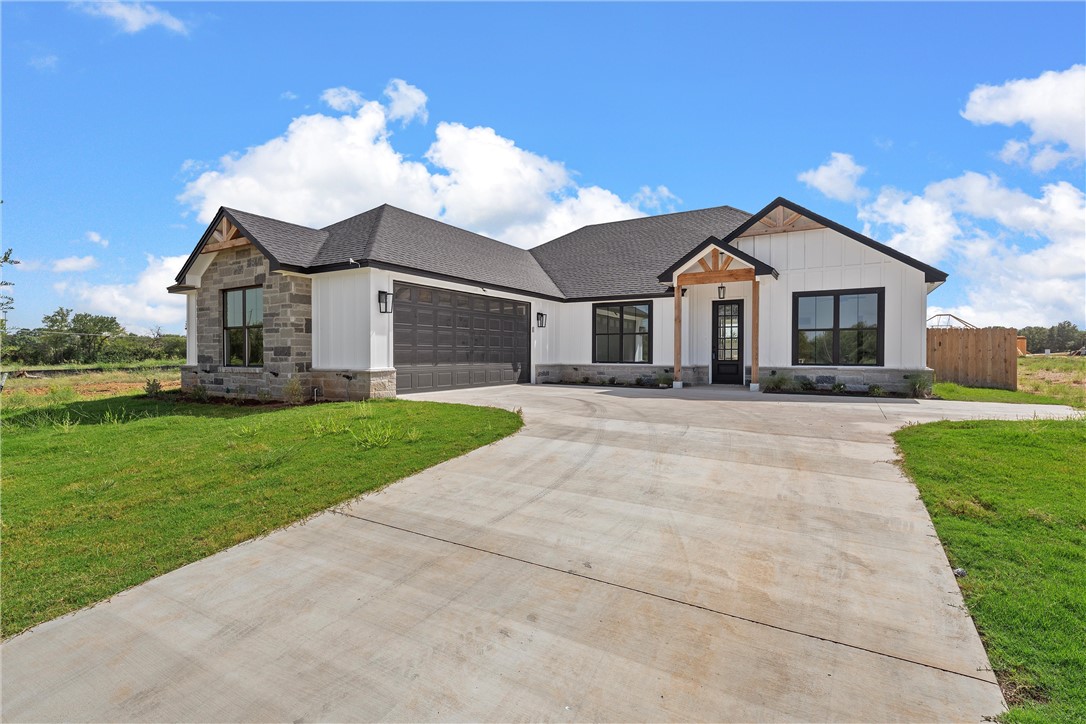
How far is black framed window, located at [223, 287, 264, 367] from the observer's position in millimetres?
12578

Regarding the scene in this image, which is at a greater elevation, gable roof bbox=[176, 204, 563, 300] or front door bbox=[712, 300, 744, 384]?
gable roof bbox=[176, 204, 563, 300]

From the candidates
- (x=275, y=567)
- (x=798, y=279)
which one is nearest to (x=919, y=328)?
(x=798, y=279)

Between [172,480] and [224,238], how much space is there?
9.43m

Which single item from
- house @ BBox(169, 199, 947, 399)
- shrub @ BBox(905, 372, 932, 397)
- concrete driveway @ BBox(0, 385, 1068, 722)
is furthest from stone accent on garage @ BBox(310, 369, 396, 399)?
shrub @ BBox(905, 372, 932, 397)

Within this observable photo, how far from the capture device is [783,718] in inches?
79.6

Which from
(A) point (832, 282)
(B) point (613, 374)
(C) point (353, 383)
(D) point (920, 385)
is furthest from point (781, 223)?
(C) point (353, 383)

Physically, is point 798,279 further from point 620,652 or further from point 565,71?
point 620,652

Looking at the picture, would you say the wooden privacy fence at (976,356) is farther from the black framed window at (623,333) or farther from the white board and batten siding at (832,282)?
the black framed window at (623,333)

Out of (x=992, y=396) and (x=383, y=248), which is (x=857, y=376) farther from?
(x=383, y=248)

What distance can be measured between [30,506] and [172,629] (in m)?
3.53

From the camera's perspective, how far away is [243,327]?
1294cm

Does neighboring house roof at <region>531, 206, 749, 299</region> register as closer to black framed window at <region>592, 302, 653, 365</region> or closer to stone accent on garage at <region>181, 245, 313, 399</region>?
black framed window at <region>592, 302, 653, 365</region>

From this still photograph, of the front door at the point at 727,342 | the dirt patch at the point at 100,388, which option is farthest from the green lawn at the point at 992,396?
the dirt patch at the point at 100,388

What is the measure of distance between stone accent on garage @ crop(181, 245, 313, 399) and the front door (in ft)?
38.4
